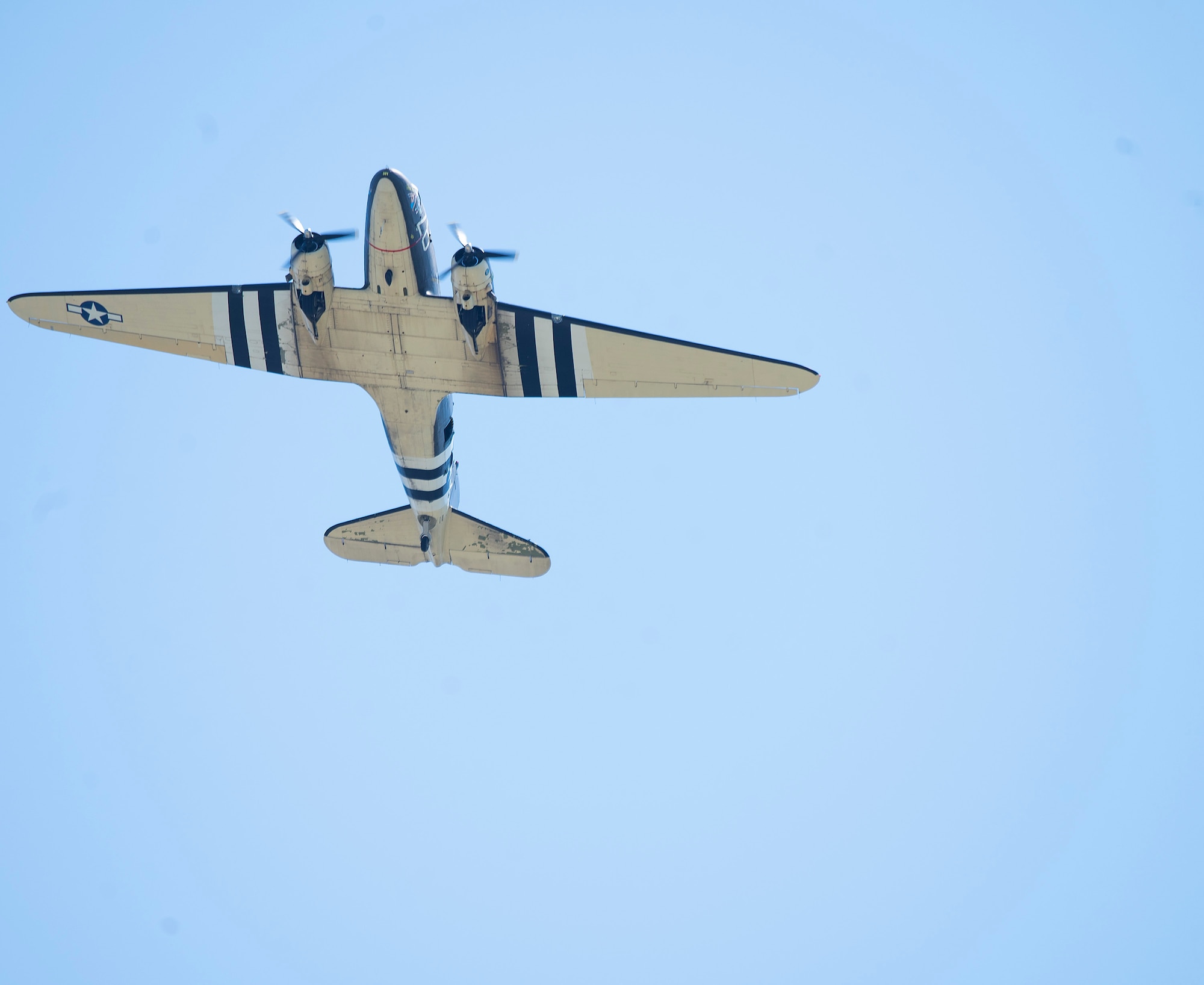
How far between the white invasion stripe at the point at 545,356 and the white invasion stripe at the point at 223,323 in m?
7.39

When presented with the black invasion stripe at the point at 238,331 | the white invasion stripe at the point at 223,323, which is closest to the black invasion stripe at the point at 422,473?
the black invasion stripe at the point at 238,331

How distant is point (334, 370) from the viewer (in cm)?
2742

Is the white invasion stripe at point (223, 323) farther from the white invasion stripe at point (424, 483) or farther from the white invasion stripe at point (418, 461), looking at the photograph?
the white invasion stripe at point (424, 483)

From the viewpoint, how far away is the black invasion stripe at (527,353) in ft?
87.2

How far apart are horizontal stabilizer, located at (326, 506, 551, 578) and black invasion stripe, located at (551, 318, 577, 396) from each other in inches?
247

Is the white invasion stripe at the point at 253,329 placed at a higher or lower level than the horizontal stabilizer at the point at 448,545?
higher

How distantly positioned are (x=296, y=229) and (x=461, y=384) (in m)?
5.10

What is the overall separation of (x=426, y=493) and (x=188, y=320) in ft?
24.1

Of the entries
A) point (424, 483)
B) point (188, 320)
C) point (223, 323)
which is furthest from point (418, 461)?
point (188, 320)

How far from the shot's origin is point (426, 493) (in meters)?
30.7

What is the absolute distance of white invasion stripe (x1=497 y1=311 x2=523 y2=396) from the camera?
26.6m

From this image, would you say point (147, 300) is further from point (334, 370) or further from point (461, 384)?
point (461, 384)

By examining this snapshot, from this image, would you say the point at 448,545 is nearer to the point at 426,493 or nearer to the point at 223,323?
the point at 426,493

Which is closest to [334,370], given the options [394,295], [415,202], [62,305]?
[394,295]
